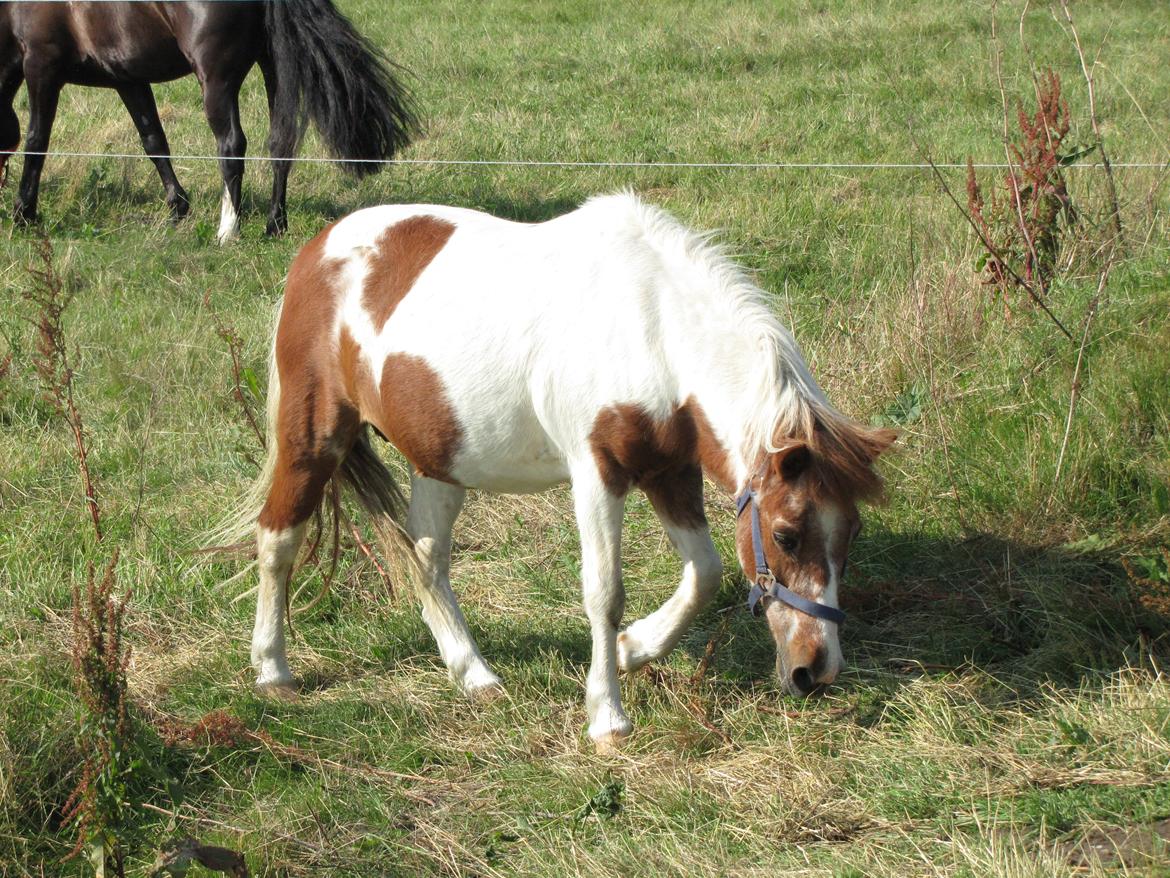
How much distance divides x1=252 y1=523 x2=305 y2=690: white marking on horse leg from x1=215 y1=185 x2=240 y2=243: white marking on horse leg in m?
4.57

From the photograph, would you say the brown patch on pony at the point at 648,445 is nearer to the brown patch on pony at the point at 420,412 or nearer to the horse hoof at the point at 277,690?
the brown patch on pony at the point at 420,412

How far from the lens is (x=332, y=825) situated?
3445 millimetres

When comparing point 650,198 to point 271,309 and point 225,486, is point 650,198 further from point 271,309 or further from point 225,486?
point 225,486

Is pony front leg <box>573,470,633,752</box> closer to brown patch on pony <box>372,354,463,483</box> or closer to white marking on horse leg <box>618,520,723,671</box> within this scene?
white marking on horse leg <box>618,520,723,671</box>

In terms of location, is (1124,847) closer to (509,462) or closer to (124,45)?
(509,462)

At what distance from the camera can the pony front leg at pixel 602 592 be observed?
11.9 ft

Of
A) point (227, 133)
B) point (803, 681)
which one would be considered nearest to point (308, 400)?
point (803, 681)

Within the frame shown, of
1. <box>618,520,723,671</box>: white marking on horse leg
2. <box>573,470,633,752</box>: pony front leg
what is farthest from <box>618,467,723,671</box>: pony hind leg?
<box>573,470,633,752</box>: pony front leg

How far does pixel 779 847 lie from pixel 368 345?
1.99 metres

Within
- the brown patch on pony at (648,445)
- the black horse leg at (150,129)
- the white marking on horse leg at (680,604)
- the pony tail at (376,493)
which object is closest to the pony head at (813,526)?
the brown patch on pony at (648,445)

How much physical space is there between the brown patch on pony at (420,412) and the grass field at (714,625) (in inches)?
32.5

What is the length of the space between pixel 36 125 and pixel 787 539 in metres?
7.79

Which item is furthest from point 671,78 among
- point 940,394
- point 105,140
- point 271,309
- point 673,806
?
point 673,806

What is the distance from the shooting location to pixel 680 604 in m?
3.77
